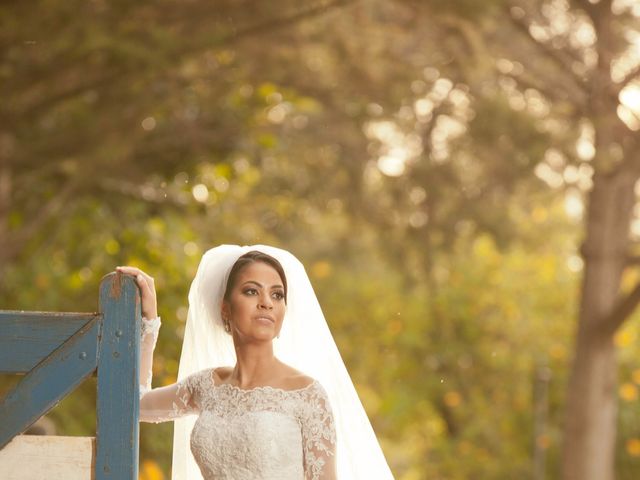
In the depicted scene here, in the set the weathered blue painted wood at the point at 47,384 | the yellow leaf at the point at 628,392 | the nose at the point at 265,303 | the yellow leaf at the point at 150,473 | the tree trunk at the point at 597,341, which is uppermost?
the yellow leaf at the point at 628,392

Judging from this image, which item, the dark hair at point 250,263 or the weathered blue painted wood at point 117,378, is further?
the dark hair at point 250,263

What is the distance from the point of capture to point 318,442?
306 cm

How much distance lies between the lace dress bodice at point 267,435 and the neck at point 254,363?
0.03 m

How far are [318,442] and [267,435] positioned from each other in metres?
0.14

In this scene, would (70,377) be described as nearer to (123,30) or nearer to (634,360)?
(123,30)

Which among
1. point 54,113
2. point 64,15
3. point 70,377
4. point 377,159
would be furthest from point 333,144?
point 70,377

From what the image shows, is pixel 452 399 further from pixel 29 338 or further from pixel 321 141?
pixel 29 338

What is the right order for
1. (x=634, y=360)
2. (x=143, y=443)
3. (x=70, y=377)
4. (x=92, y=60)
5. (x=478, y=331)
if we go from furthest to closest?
(x=478, y=331) → (x=634, y=360) → (x=143, y=443) → (x=92, y=60) → (x=70, y=377)

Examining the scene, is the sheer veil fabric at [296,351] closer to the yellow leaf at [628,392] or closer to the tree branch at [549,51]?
the tree branch at [549,51]

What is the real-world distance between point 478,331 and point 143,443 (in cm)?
611

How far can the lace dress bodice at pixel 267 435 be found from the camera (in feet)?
10.0

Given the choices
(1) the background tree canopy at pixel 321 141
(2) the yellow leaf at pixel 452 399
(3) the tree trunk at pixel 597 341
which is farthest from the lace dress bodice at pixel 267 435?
(2) the yellow leaf at pixel 452 399

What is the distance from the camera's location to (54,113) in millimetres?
8203

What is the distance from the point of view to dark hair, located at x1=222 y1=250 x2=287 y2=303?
3209 millimetres
